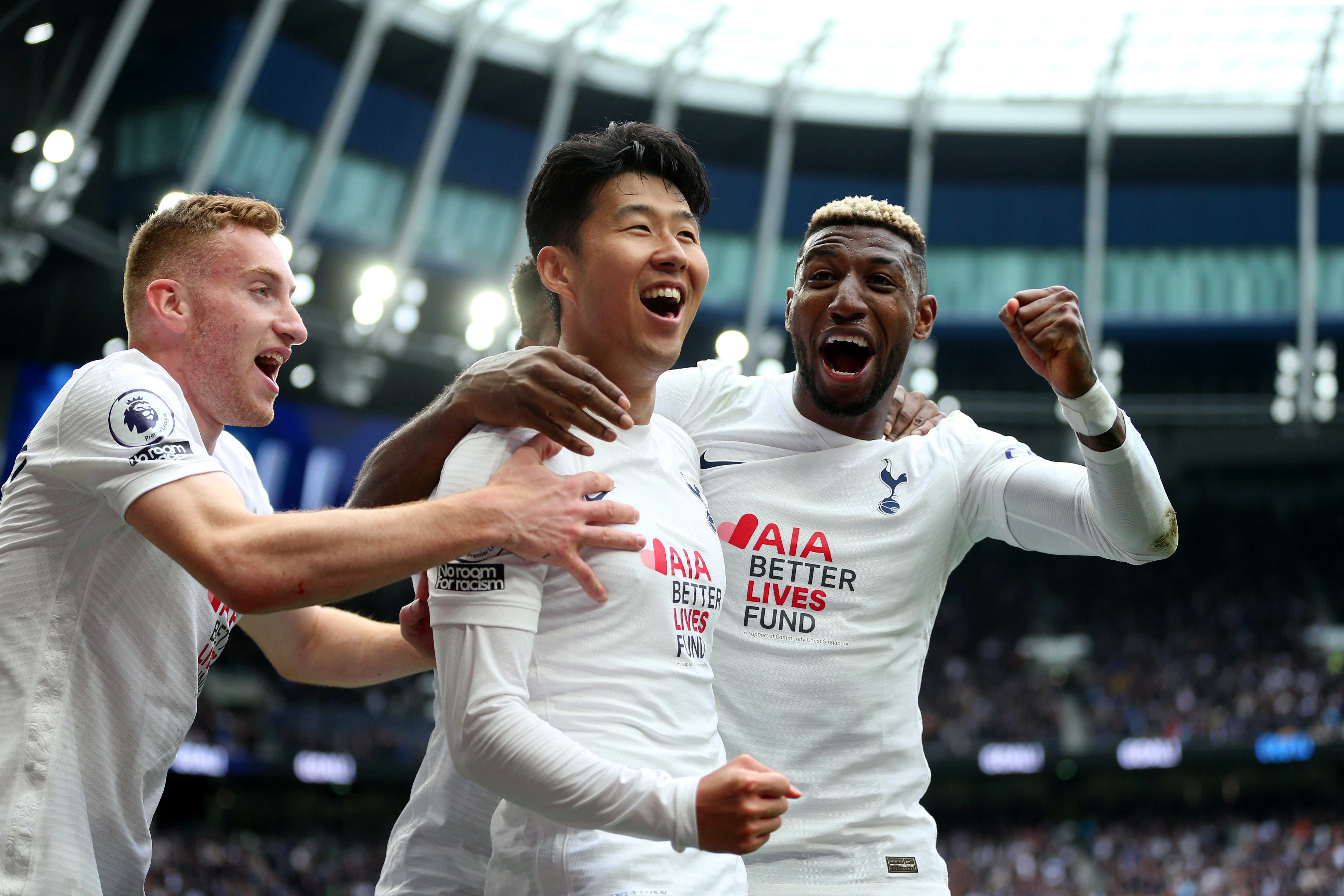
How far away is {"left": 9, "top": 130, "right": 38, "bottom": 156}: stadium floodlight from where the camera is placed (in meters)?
15.2

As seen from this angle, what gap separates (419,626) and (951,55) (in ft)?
73.8

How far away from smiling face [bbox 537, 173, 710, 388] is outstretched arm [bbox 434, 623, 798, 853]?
80 centimetres

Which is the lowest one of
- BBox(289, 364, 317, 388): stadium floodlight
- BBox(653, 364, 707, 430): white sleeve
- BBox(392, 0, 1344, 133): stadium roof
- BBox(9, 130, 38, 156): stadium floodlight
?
BBox(653, 364, 707, 430): white sleeve

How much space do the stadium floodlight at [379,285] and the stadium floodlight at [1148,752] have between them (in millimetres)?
18373

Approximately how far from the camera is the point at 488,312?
69.3 feet

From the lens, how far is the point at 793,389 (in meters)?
3.62

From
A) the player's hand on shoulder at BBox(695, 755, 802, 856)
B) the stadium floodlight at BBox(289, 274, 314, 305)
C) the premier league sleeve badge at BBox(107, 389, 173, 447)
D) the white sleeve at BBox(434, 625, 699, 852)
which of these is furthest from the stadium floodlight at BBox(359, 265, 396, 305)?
the player's hand on shoulder at BBox(695, 755, 802, 856)

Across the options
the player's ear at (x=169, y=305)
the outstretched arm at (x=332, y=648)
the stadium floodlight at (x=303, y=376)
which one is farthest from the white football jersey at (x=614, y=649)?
the stadium floodlight at (x=303, y=376)

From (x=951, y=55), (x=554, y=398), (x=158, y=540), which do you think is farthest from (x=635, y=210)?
(x=951, y=55)

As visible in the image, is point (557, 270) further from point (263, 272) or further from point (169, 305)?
point (169, 305)

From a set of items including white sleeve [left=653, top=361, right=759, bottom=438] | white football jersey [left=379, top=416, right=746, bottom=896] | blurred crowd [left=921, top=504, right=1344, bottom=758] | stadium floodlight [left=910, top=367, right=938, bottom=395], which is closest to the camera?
white football jersey [left=379, top=416, right=746, bottom=896]

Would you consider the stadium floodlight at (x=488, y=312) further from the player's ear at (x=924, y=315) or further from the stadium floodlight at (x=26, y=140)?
the player's ear at (x=924, y=315)

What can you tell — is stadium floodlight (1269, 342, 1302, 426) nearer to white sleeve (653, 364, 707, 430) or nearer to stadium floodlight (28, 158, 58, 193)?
stadium floodlight (28, 158, 58, 193)

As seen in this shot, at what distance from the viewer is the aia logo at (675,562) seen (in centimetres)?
239
